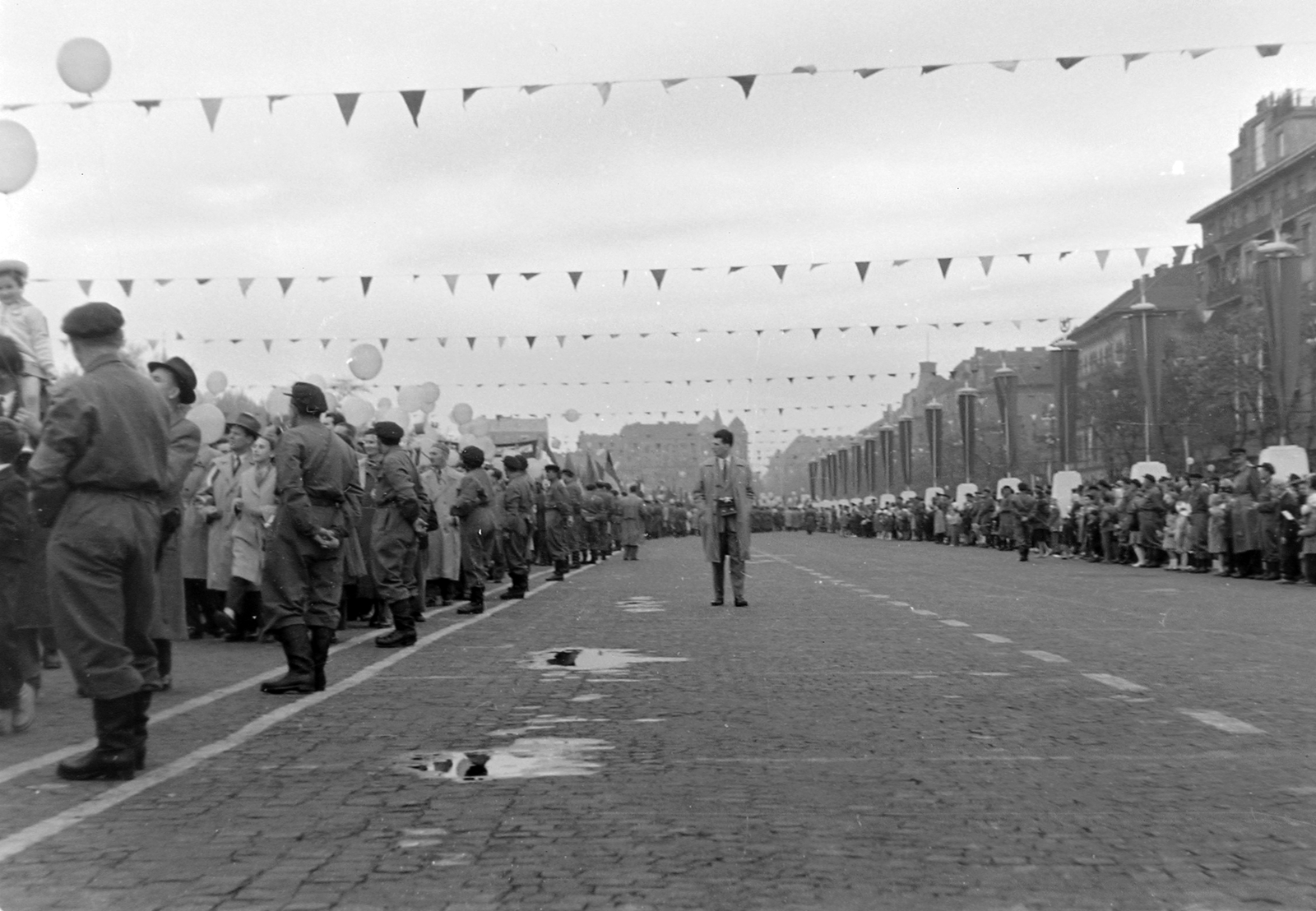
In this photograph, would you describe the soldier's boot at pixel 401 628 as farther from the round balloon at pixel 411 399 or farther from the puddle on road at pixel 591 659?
the round balloon at pixel 411 399

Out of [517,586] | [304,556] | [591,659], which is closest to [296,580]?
[304,556]

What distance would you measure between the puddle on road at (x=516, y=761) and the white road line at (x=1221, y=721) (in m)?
2.90

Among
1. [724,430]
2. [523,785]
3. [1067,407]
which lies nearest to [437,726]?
[523,785]

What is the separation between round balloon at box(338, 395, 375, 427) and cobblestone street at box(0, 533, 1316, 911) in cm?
993

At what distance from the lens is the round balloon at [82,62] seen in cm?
1202

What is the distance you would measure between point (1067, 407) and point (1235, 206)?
50109 millimetres

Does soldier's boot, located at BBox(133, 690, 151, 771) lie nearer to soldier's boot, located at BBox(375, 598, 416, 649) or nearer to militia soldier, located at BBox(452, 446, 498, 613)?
soldier's boot, located at BBox(375, 598, 416, 649)

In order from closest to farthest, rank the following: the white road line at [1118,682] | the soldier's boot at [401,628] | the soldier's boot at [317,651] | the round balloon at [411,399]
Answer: the white road line at [1118,682]
the soldier's boot at [317,651]
the soldier's boot at [401,628]
the round balloon at [411,399]

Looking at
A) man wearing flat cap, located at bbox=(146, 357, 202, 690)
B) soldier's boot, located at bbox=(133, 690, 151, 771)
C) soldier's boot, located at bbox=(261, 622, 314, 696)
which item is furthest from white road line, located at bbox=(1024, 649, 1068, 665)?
soldier's boot, located at bbox=(133, 690, 151, 771)

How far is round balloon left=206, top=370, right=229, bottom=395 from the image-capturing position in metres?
26.3

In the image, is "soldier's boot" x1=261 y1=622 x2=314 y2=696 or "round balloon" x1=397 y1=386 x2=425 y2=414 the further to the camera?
"round balloon" x1=397 y1=386 x2=425 y2=414

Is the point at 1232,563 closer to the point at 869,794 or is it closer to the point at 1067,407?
the point at 1067,407

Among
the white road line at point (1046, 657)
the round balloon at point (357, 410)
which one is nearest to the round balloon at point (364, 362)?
the round balloon at point (357, 410)

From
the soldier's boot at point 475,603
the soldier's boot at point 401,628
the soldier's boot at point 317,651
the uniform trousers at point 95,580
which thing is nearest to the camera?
the uniform trousers at point 95,580
